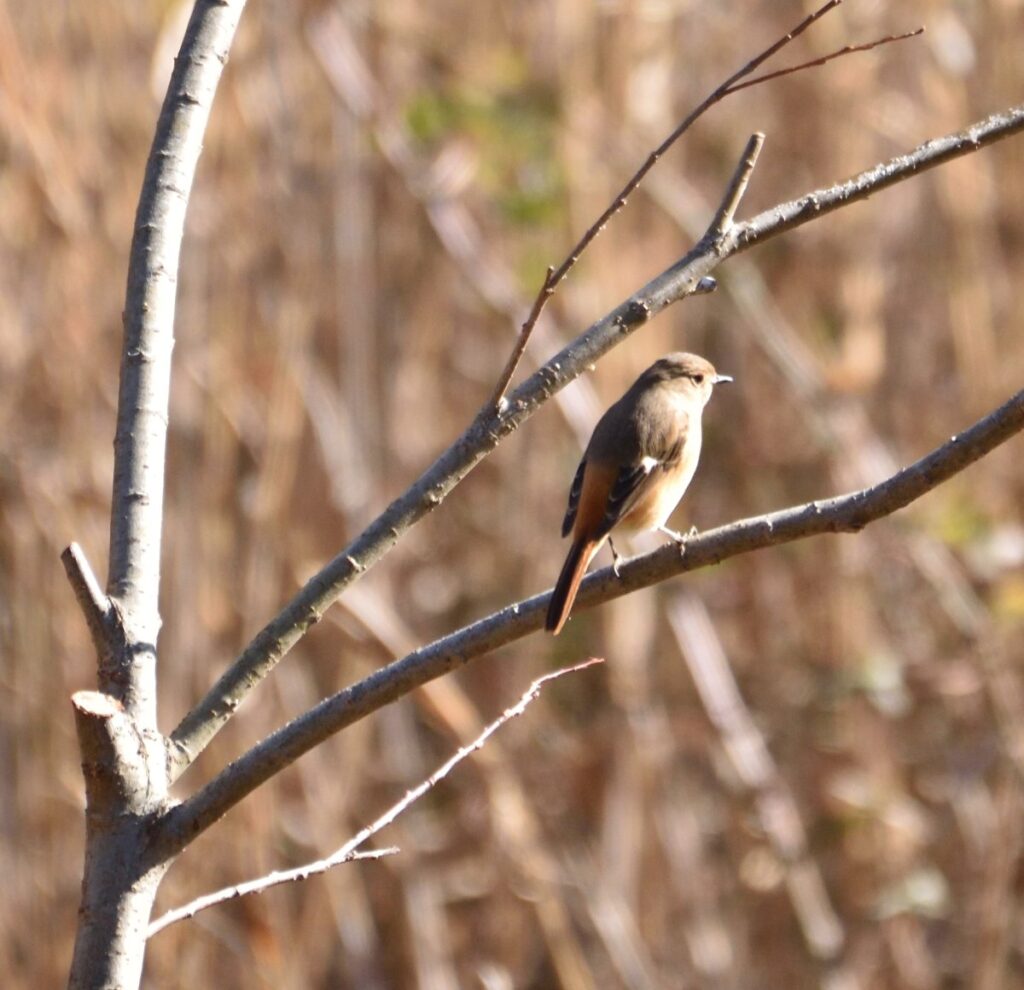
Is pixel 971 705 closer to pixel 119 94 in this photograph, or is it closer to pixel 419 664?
pixel 119 94

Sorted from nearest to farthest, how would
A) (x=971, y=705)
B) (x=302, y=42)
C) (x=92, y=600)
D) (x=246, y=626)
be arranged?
(x=92, y=600) → (x=246, y=626) → (x=302, y=42) → (x=971, y=705)

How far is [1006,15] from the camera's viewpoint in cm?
358

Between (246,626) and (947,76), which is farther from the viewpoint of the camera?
(947,76)

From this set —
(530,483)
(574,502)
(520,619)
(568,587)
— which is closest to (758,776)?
(530,483)

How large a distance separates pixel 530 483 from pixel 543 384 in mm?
2422

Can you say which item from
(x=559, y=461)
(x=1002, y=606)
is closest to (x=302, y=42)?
(x=559, y=461)

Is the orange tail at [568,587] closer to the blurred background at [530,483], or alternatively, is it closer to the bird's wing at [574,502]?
the bird's wing at [574,502]

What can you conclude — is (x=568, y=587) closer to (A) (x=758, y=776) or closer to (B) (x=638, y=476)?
(B) (x=638, y=476)

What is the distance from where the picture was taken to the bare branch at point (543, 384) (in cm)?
116

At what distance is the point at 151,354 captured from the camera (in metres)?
1.17

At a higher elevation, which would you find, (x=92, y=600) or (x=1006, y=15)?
(x=1006, y=15)

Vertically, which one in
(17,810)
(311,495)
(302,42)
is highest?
(302,42)

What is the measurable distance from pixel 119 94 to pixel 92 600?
8.37 feet

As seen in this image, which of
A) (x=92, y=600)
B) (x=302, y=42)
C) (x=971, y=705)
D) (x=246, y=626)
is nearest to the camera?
(x=92, y=600)
